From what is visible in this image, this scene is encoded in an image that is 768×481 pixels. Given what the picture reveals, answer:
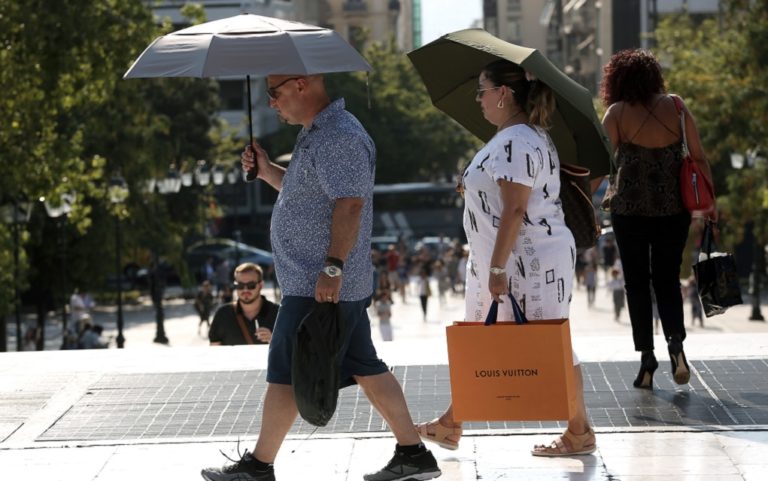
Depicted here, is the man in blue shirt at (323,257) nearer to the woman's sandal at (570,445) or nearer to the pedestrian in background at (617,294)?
the woman's sandal at (570,445)

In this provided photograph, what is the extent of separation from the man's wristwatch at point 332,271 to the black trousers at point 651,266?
2.76 m

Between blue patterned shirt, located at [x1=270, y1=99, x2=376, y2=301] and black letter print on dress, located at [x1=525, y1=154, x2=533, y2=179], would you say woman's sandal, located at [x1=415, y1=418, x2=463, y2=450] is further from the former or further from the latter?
black letter print on dress, located at [x1=525, y1=154, x2=533, y2=179]

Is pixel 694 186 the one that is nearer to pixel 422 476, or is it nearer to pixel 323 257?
pixel 422 476

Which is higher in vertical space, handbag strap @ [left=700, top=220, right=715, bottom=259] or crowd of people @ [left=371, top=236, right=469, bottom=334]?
handbag strap @ [left=700, top=220, right=715, bottom=259]

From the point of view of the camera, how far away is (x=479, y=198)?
6.60m

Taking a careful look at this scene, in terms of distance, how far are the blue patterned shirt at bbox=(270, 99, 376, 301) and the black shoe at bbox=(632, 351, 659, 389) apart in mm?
2676

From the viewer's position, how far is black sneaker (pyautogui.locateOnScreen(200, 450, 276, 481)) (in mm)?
6359

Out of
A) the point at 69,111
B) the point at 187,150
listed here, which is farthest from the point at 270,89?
the point at 187,150

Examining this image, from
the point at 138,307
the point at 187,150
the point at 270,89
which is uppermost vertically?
the point at 270,89

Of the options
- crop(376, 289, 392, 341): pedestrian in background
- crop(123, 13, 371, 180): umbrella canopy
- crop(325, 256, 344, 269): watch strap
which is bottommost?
crop(376, 289, 392, 341): pedestrian in background

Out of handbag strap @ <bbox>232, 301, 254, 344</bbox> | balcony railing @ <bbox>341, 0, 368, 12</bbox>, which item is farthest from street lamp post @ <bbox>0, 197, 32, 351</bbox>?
balcony railing @ <bbox>341, 0, 368, 12</bbox>

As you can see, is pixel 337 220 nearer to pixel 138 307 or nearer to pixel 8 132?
pixel 8 132

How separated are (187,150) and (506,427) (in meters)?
52.8

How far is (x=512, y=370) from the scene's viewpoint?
630 centimetres
